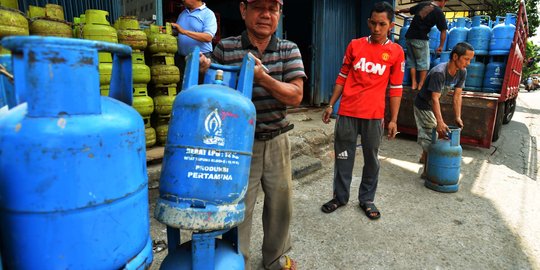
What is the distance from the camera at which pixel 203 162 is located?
117cm

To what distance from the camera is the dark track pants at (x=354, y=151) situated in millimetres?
2985

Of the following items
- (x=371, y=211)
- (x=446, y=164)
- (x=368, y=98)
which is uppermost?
(x=368, y=98)

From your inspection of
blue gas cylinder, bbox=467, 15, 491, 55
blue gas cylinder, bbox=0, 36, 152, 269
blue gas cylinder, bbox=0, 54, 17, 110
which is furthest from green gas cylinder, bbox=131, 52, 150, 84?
blue gas cylinder, bbox=467, 15, 491, 55

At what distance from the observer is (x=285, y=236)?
208cm

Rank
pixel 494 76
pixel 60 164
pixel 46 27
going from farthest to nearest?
pixel 494 76
pixel 46 27
pixel 60 164

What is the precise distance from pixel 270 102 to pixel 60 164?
3.86 ft

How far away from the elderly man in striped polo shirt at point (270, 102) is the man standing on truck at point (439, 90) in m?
2.58

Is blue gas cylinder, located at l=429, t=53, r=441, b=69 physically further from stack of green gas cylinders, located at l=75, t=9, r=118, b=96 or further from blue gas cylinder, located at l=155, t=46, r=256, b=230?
blue gas cylinder, located at l=155, t=46, r=256, b=230

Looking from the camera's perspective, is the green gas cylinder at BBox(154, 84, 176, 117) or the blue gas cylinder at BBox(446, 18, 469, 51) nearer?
the green gas cylinder at BBox(154, 84, 176, 117)

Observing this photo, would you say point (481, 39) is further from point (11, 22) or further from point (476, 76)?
point (11, 22)

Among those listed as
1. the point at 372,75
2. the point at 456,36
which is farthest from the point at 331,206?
the point at 456,36

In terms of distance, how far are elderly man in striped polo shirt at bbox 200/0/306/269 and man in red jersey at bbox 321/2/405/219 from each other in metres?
1.20

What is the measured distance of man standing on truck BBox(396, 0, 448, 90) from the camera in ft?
17.6

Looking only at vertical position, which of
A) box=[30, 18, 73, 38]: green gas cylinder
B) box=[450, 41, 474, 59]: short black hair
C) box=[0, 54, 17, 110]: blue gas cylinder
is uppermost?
box=[30, 18, 73, 38]: green gas cylinder
